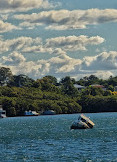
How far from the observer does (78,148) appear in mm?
88812

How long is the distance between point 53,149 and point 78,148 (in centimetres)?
442

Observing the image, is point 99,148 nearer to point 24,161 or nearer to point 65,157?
point 65,157

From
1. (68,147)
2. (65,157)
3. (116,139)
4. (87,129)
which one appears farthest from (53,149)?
(87,129)

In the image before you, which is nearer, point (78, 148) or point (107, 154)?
point (107, 154)

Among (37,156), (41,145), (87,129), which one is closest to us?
(37,156)

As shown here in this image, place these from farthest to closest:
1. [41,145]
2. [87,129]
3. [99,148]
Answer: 1. [87,129]
2. [41,145]
3. [99,148]

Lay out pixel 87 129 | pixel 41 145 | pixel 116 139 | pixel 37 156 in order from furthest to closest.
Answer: pixel 87 129, pixel 116 139, pixel 41 145, pixel 37 156

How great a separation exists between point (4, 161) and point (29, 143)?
2629 cm

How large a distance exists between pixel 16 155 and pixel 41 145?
583 inches

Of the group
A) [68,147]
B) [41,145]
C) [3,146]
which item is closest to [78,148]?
[68,147]

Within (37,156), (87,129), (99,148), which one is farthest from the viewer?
(87,129)

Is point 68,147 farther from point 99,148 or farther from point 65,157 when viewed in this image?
point 65,157

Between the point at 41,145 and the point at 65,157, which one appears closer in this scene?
the point at 65,157

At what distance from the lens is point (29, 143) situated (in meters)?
101
